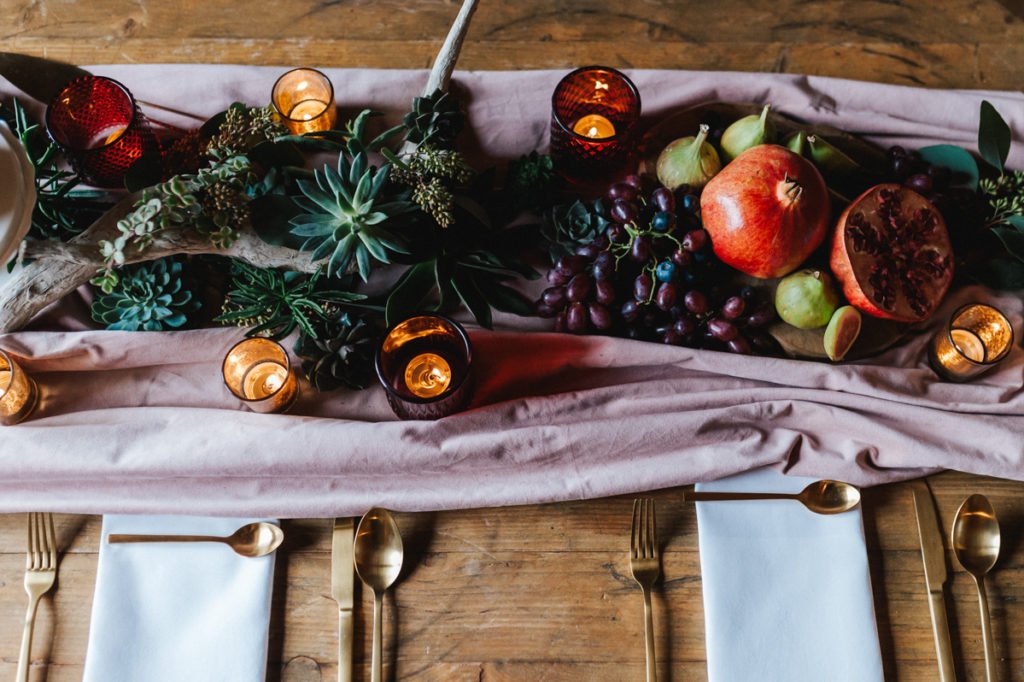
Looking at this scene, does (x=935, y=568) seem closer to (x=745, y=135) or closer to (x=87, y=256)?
(x=745, y=135)

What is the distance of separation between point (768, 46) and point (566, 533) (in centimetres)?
72

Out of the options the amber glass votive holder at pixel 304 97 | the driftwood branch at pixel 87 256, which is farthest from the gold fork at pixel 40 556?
the amber glass votive holder at pixel 304 97

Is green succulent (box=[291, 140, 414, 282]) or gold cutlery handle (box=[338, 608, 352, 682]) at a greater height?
green succulent (box=[291, 140, 414, 282])

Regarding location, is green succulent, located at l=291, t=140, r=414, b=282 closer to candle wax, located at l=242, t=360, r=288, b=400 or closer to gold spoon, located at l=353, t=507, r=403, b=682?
candle wax, located at l=242, t=360, r=288, b=400

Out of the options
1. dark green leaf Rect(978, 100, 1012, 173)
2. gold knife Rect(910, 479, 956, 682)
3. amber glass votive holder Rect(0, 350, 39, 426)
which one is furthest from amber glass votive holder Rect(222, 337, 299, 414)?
dark green leaf Rect(978, 100, 1012, 173)

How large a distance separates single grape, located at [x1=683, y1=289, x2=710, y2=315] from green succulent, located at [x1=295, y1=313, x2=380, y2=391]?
34 centimetres

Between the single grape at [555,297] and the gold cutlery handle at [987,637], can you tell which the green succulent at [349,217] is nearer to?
the single grape at [555,297]

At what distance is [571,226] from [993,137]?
0.52m

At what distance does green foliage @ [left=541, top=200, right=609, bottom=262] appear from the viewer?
815 mm

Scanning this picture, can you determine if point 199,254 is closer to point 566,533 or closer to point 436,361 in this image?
point 436,361

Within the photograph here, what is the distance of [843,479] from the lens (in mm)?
823

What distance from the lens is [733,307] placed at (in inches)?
30.7

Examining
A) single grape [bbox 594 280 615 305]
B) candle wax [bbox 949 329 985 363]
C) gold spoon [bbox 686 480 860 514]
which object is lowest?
gold spoon [bbox 686 480 860 514]

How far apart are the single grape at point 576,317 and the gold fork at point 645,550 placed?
21 centimetres
